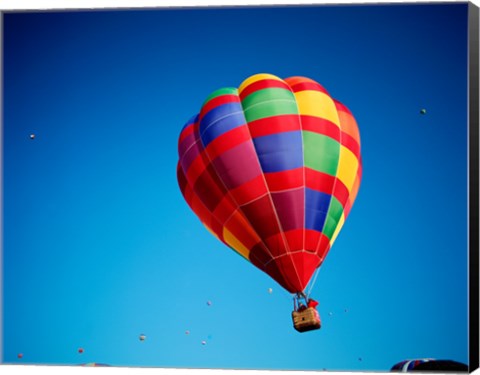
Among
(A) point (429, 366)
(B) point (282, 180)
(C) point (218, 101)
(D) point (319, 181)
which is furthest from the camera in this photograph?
(C) point (218, 101)

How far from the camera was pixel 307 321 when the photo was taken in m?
7.97

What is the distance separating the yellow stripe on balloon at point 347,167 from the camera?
28.1 ft

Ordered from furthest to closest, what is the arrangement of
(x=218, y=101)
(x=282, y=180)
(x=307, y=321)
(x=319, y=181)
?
(x=218, y=101), (x=319, y=181), (x=282, y=180), (x=307, y=321)

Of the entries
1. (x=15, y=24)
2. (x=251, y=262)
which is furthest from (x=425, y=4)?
(x=15, y=24)

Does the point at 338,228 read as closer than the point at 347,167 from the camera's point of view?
No

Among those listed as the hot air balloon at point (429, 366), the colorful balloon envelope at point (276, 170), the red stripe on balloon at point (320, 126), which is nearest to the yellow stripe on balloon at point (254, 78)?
the colorful balloon envelope at point (276, 170)

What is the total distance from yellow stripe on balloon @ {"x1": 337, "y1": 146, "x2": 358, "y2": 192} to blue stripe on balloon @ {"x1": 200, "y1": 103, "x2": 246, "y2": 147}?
90 cm

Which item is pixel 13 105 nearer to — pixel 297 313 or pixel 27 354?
pixel 27 354

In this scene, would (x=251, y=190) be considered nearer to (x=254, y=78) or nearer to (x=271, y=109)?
(x=271, y=109)

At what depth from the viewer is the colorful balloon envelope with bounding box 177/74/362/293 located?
829cm

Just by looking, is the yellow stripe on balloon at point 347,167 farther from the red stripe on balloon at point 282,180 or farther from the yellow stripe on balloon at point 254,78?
the yellow stripe on balloon at point 254,78

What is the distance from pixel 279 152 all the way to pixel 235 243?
911mm

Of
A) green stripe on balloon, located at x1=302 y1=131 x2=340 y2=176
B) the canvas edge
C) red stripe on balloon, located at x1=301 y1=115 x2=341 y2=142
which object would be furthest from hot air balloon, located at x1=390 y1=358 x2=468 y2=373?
red stripe on balloon, located at x1=301 y1=115 x2=341 y2=142

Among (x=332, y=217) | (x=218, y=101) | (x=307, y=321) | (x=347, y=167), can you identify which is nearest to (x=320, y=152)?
(x=347, y=167)
